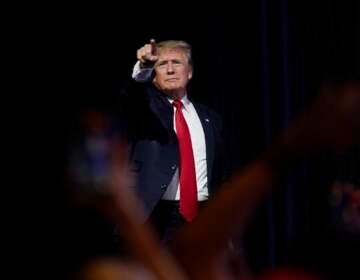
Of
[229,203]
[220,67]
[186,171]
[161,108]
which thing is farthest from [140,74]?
[229,203]

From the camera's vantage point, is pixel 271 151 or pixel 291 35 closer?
pixel 271 151

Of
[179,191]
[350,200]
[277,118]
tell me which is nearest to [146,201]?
[179,191]

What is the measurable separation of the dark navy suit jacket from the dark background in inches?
10.0

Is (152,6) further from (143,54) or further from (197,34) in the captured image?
(143,54)

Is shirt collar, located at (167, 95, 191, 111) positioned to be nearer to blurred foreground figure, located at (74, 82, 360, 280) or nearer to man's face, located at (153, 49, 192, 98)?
man's face, located at (153, 49, 192, 98)

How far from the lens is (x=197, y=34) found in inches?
116

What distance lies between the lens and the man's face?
2203 millimetres

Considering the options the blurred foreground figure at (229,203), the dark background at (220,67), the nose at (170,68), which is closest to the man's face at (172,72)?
the nose at (170,68)

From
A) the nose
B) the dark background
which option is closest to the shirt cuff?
the nose

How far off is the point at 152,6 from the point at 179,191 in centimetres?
100

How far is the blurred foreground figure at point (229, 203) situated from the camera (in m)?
0.47

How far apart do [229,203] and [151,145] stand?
1590 mm

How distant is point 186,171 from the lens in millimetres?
2096

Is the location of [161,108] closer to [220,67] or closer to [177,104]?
[177,104]
